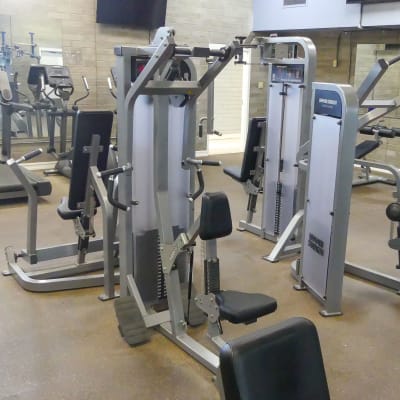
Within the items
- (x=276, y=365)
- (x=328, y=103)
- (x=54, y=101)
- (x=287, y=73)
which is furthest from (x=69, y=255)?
(x=54, y=101)

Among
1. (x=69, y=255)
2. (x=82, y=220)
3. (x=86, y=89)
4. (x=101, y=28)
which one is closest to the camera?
(x=82, y=220)

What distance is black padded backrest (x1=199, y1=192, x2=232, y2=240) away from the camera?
90.8 inches

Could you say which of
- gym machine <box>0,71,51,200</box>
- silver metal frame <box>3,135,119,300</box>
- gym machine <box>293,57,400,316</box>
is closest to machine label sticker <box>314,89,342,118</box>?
gym machine <box>293,57,400,316</box>

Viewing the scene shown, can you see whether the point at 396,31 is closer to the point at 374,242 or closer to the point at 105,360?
the point at 374,242

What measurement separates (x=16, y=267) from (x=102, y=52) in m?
4.73

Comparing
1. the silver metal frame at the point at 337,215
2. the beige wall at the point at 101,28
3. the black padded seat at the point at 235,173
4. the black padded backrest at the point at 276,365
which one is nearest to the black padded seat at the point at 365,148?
the black padded seat at the point at 235,173

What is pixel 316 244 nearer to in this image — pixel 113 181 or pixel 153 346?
pixel 153 346

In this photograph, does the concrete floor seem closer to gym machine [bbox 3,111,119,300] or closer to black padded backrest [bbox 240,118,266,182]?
gym machine [bbox 3,111,119,300]

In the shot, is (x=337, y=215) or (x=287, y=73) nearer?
(x=337, y=215)

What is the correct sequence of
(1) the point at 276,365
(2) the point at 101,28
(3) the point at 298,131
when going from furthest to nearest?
(2) the point at 101,28 < (3) the point at 298,131 < (1) the point at 276,365

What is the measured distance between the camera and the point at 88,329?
3.11 metres

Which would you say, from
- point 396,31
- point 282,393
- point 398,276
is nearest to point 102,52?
point 396,31

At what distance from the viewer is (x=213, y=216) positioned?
7.59ft

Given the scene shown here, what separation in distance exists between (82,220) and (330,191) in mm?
1739
